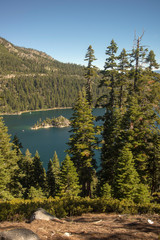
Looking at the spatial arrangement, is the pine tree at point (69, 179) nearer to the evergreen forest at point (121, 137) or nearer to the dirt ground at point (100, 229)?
the evergreen forest at point (121, 137)

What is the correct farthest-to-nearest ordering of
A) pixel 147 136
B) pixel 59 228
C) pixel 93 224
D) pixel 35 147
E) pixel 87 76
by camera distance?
pixel 35 147 → pixel 87 76 → pixel 147 136 → pixel 93 224 → pixel 59 228

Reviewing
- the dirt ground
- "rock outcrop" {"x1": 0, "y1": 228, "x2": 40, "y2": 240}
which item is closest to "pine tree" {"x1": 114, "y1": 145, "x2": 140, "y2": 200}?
the dirt ground

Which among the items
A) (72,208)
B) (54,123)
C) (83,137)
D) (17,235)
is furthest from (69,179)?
(54,123)

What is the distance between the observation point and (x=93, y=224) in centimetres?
601

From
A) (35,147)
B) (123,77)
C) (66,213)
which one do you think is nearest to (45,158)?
(35,147)

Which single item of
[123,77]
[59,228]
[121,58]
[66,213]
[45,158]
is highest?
[121,58]

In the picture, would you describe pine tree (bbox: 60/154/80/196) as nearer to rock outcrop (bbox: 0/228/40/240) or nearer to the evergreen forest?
the evergreen forest

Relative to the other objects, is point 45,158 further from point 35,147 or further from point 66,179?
point 66,179

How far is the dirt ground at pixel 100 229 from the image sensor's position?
4.79 meters

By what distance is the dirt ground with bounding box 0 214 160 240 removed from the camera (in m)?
4.79

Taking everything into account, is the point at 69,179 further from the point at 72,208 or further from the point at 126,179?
the point at 72,208

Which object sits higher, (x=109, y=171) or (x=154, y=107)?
(x=154, y=107)

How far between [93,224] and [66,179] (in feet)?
47.7

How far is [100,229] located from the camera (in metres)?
5.42
